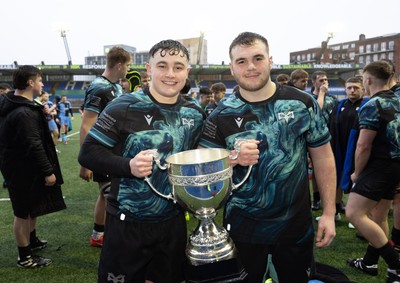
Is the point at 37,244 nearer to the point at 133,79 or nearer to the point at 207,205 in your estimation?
the point at 133,79

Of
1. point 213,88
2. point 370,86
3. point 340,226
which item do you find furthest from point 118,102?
point 213,88

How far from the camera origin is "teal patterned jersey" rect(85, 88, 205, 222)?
1.76 meters

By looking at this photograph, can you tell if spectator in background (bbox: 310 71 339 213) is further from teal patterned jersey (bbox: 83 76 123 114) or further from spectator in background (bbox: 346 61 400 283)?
teal patterned jersey (bbox: 83 76 123 114)

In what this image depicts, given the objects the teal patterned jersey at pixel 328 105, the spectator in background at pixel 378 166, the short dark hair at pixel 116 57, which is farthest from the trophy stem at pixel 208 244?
the teal patterned jersey at pixel 328 105

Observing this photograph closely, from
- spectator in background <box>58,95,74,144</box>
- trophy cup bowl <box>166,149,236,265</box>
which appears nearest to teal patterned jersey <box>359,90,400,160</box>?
trophy cup bowl <box>166,149,236,265</box>

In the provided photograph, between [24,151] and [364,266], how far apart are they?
3.51 m

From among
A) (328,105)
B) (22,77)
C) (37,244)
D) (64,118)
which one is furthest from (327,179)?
(64,118)

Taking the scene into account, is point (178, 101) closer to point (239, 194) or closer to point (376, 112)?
point (239, 194)

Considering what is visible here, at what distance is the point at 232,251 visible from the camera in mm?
1472

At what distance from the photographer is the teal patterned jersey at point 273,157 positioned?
1789 millimetres

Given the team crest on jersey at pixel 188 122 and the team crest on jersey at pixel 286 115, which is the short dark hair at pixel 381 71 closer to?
the team crest on jersey at pixel 286 115

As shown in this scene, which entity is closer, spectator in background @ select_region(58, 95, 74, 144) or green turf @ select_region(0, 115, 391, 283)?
green turf @ select_region(0, 115, 391, 283)

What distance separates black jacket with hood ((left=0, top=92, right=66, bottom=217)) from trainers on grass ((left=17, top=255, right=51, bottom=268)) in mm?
484

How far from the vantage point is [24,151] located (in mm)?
3326
